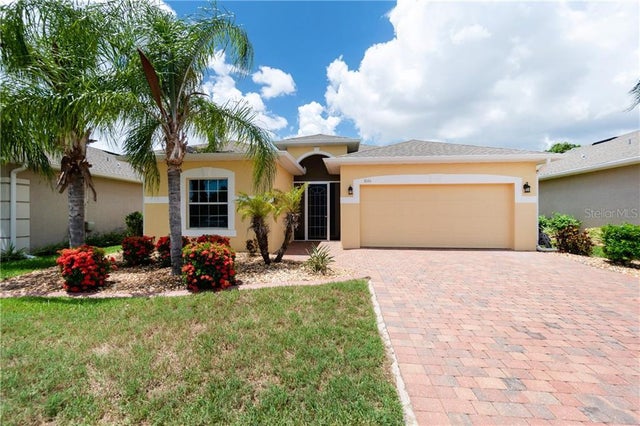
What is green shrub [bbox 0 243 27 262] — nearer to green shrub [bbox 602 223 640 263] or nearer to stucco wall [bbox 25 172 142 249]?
stucco wall [bbox 25 172 142 249]

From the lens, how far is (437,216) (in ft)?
37.1

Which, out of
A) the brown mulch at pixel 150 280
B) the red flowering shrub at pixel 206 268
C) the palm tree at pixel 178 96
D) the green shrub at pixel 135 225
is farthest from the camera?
the green shrub at pixel 135 225

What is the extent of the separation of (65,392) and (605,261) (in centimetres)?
1369

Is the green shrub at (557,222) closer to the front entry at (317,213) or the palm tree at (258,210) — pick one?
the front entry at (317,213)

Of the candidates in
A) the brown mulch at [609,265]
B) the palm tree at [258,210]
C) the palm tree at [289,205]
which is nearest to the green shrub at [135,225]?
the palm tree at [258,210]

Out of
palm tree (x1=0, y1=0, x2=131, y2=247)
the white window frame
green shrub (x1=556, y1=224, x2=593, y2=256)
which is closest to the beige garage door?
green shrub (x1=556, y1=224, x2=593, y2=256)

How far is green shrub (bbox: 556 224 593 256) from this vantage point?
995 centimetres

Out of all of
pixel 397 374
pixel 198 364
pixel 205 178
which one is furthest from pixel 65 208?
pixel 397 374

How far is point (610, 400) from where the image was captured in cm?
268

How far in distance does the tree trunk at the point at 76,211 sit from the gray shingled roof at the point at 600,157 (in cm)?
1838

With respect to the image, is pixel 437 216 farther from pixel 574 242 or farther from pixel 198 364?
pixel 198 364

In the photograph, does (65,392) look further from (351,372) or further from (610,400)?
(610,400)

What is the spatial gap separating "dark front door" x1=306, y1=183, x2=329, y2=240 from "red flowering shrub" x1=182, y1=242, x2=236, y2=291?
838 cm

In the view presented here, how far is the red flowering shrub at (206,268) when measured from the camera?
19.0ft
